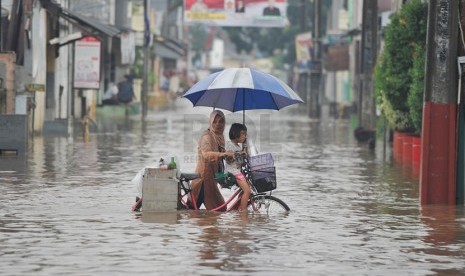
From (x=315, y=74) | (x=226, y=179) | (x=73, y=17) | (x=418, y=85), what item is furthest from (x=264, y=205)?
(x=315, y=74)

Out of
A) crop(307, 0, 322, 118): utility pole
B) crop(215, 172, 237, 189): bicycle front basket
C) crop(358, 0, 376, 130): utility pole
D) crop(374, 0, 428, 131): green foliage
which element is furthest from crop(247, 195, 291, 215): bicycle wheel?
crop(307, 0, 322, 118): utility pole

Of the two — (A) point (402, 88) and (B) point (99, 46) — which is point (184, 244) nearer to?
(A) point (402, 88)

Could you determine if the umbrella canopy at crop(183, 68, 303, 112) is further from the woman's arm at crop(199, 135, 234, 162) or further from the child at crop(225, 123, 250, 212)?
the woman's arm at crop(199, 135, 234, 162)

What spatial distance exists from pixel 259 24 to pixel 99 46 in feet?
109

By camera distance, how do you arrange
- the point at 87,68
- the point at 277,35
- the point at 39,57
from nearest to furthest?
the point at 39,57
the point at 87,68
the point at 277,35

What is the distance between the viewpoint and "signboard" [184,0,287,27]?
7712 cm

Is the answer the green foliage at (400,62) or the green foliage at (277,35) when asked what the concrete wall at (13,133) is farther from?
the green foliage at (277,35)

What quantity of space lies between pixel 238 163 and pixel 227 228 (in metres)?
1.67

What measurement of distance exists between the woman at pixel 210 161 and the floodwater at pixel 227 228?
411 millimetres

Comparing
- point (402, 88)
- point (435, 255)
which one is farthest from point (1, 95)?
point (435, 255)

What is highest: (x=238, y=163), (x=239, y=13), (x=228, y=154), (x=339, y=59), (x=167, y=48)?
(x=239, y=13)

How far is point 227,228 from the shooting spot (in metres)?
16.5

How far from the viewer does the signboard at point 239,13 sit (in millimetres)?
77125

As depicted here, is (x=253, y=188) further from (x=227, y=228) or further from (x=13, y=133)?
(x=13, y=133)
